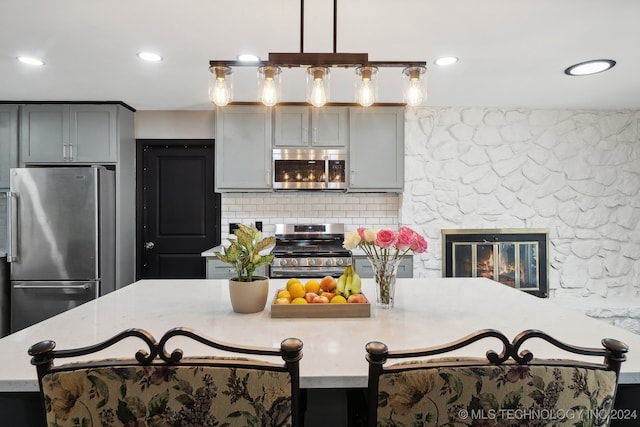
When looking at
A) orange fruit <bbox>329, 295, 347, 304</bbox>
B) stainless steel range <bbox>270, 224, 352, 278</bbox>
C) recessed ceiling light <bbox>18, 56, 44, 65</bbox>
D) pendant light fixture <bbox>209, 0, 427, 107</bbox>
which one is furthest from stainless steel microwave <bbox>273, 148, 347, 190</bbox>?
orange fruit <bbox>329, 295, 347, 304</bbox>

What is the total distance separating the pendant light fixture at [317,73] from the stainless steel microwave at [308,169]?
2.05 meters

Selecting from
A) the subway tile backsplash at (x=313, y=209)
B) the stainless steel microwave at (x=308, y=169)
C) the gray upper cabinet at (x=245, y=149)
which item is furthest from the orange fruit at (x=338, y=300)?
the subway tile backsplash at (x=313, y=209)

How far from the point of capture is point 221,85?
5.12 ft

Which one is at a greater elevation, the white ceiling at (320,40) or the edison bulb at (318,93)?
the white ceiling at (320,40)

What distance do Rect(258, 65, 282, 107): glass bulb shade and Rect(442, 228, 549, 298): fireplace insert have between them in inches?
109

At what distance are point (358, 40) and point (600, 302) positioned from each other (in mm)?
3595

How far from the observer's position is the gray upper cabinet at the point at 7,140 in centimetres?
351

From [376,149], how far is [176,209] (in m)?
2.30

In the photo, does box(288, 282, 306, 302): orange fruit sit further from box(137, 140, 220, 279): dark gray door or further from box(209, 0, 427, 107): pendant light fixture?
box(137, 140, 220, 279): dark gray door

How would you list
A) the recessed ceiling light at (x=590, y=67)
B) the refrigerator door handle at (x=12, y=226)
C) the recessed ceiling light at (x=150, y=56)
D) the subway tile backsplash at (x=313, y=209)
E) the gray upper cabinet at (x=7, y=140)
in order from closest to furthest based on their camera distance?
1. the recessed ceiling light at (x=150, y=56)
2. the recessed ceiling light at (x=590, y=67)
3. the refrigerator door handle at (x=12, y=226)
4. the gray upper cabinet at (x=7, y=140)
5. the subway tile backsplash at (x=313, y=209)

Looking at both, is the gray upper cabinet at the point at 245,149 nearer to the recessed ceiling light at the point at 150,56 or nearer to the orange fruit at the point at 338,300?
the recessed ceiling light at the point at 150,56

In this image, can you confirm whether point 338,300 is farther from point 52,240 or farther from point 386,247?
point 52,240

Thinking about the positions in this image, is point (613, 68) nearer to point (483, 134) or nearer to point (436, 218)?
point (483, 134)

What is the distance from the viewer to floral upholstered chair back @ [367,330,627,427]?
690 mm
